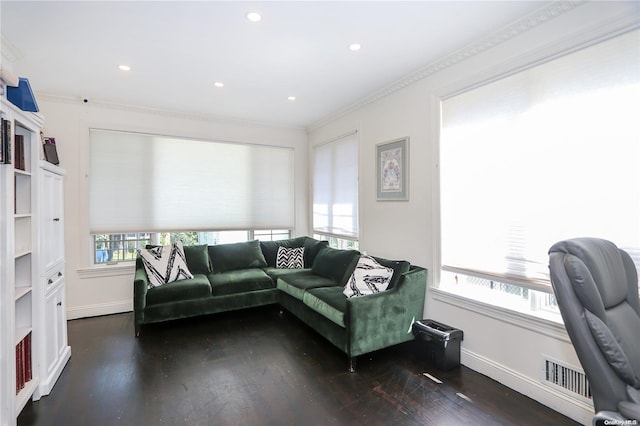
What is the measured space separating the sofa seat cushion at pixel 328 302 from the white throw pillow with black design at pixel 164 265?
166 cm

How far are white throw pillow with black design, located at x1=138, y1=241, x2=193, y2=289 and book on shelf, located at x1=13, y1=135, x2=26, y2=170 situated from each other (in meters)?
1.85

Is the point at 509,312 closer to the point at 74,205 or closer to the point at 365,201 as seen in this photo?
the point at 365,201

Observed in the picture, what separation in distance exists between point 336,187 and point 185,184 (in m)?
2.22

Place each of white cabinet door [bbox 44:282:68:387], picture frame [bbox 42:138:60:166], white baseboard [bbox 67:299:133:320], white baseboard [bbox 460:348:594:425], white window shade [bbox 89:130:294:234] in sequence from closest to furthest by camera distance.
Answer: white baseboard [bbox 460:348:594:425], white cabinet door [bbox 44:282:68:387], picture frame [bbox 42:138:60:166], white baseboard [bbox 67:299:133:320], white window shade [bbox 89:130:294:234]

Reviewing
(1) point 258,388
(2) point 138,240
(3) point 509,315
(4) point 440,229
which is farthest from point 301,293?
(2) point 138,240

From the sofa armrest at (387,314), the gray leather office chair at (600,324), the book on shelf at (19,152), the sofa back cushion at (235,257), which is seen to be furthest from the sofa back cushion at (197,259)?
the gray leather office chair at (600,324)

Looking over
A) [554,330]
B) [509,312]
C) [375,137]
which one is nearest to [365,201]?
[375,137]

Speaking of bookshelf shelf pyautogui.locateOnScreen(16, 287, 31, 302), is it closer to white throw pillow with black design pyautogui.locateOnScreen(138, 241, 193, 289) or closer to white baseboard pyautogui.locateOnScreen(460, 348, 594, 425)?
white throw pillow with black design pyautogui.locateOnScreen(138, 241, 193, 289)

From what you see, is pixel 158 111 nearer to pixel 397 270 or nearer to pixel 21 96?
pixel 21 96

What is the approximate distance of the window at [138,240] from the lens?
417 cm

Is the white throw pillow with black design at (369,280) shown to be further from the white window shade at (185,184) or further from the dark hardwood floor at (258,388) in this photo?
the white window shade at (185,184)

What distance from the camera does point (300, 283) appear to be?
11.9 feet

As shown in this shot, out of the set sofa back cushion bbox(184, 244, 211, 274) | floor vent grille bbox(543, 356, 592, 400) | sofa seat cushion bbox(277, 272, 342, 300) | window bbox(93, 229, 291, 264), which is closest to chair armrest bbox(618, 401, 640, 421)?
floor vent grille bbox(543, 356, 592, 400)

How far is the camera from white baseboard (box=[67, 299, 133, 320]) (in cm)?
390
